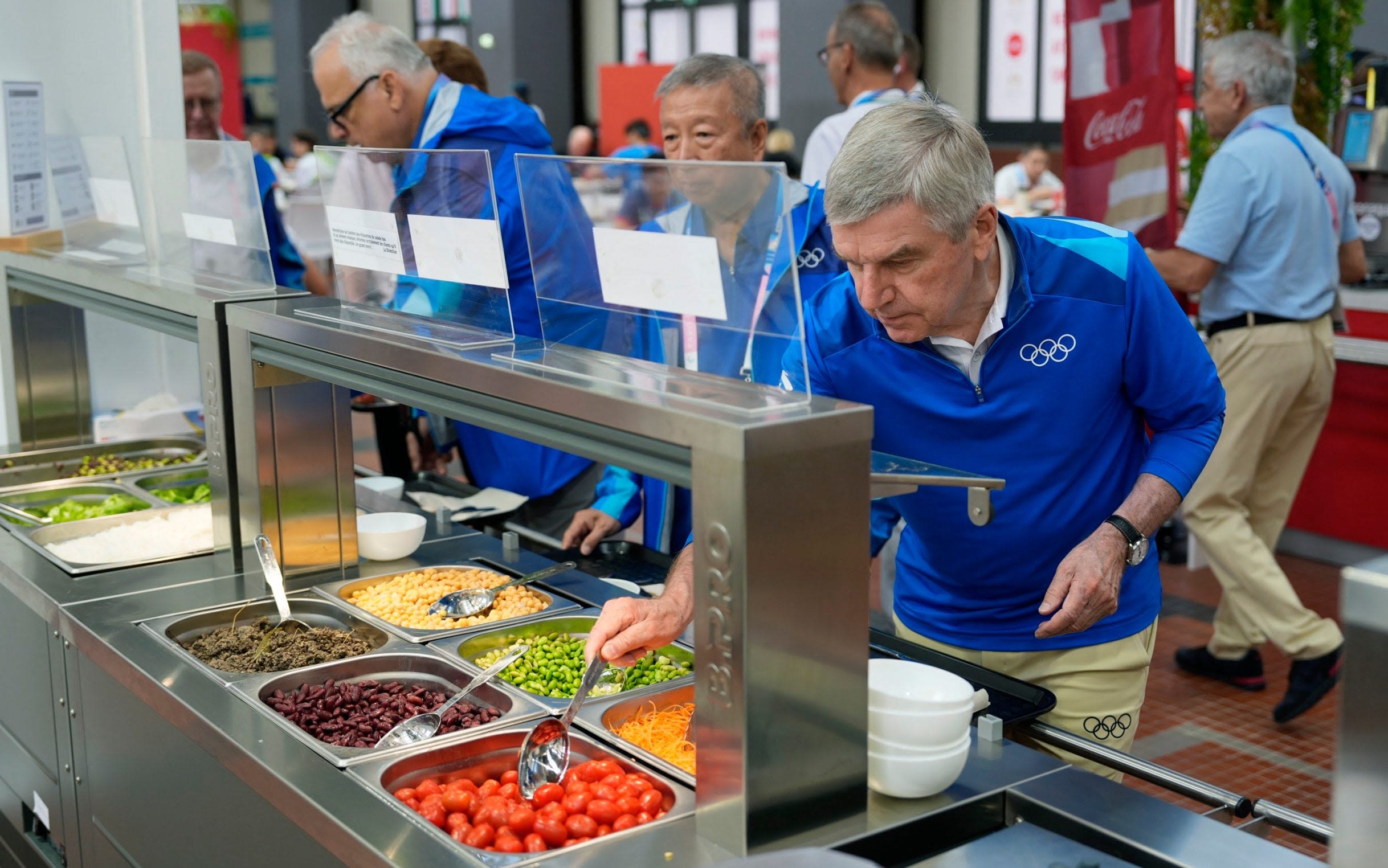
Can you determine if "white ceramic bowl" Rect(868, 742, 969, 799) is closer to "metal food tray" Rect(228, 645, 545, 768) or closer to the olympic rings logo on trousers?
"metal food tray" Rect(228, 645, 545, 768)

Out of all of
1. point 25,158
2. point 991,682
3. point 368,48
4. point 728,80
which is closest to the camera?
point 991,682

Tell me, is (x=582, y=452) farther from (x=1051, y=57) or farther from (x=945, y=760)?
(x=1051, y=57)

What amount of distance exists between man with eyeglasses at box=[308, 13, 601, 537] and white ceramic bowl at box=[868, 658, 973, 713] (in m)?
1.75

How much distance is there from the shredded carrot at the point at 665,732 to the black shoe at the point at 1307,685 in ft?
8.95

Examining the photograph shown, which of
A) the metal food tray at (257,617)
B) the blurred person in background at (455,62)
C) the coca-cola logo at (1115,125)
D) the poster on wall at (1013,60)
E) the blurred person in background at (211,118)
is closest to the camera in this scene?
the metal food tray at (257,617)

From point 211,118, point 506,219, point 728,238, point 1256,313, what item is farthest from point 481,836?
point 1256,313

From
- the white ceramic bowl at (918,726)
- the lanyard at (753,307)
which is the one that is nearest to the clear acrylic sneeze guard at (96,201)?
the lanyard at (753,307)

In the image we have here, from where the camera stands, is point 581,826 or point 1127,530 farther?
point 1127,530

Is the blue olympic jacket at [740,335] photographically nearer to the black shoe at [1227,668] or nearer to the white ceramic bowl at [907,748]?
the white ceramic bowl at [907,748]

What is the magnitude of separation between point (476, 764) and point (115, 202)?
191 centimetres

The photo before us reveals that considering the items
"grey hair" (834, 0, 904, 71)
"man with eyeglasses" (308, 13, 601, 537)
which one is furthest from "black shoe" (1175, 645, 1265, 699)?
"grey hair" (834, 0, 904, 71)

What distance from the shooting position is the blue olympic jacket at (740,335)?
1.45 meters

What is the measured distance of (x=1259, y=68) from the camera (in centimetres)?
428

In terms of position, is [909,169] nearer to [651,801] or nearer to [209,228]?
[651,801]
